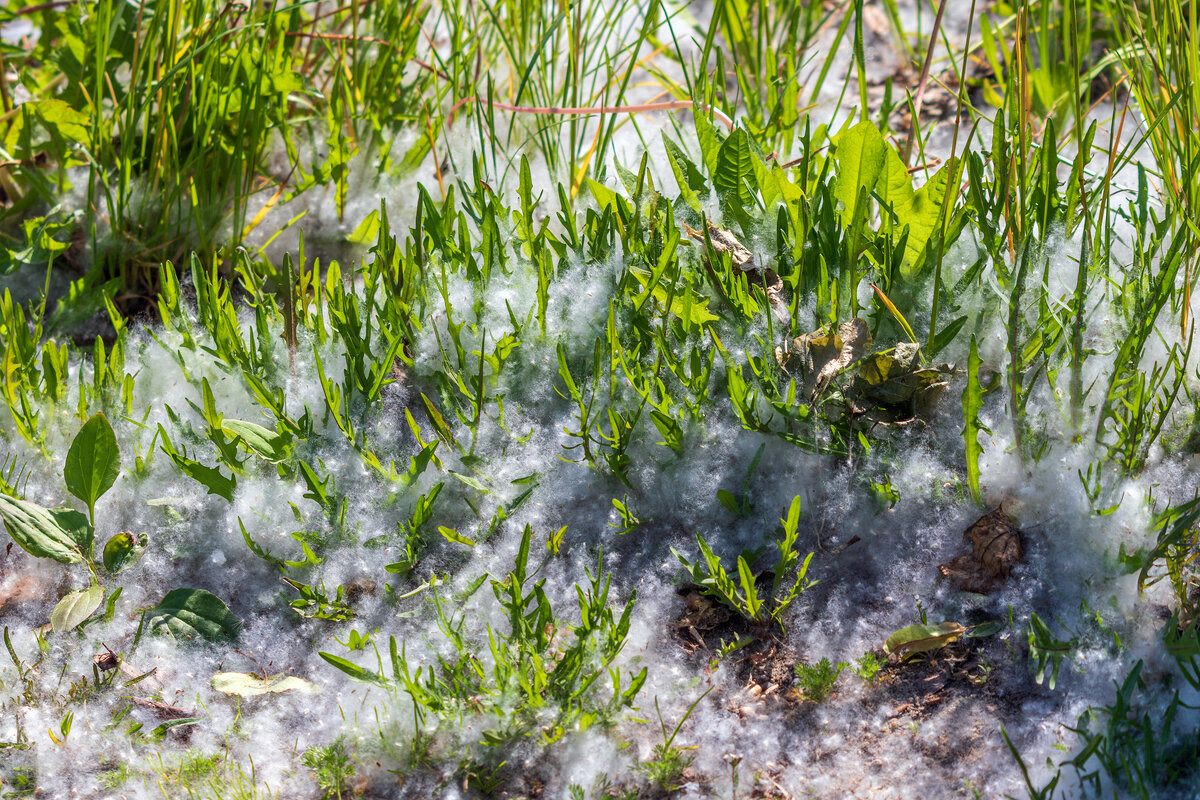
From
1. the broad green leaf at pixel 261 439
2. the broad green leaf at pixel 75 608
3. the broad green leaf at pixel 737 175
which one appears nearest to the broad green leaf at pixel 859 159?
the broad green leaf at pixel 737 175

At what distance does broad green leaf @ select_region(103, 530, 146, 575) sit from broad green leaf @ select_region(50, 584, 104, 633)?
49mm

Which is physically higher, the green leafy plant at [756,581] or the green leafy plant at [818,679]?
the green leafy plant at [756,581]

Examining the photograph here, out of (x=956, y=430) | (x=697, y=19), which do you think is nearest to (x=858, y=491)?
(x=956, y=430)

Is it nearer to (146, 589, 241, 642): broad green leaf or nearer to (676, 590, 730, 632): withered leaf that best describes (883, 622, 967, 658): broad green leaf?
(676, 590, 730, 632): withered leaf

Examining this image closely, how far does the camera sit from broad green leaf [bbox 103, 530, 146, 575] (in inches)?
Answer: 69.2

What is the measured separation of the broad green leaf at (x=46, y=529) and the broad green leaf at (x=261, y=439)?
1.05 ft

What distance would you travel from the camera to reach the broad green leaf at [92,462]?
175cm

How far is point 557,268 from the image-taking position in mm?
1998

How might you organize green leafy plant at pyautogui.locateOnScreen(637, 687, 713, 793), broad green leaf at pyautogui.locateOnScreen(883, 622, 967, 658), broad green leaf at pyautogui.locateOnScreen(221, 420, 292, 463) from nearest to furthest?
1. green leafy plant at pyautogui.locateOnScreen(637, 687, 713, 793)
2. broad green leaf at pyautogui.locateOnScreen(883, 622, 967, 658)
3. broad green leaf at pyautogui.locateOnScreen(221, 420, 292, 463)

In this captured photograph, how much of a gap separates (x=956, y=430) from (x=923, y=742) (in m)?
0.57

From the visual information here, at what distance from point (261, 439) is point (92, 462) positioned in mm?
305

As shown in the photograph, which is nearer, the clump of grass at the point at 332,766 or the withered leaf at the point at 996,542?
the clump of grass at the point at 332,766

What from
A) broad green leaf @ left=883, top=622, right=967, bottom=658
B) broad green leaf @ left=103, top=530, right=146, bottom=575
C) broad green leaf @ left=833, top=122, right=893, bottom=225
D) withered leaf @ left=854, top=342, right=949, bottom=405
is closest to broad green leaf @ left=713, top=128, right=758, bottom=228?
broad green leaf @ left=833, top=122, right=893, bottom=225

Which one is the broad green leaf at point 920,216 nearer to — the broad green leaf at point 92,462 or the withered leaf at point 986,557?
the withered leaf at point 986,557
